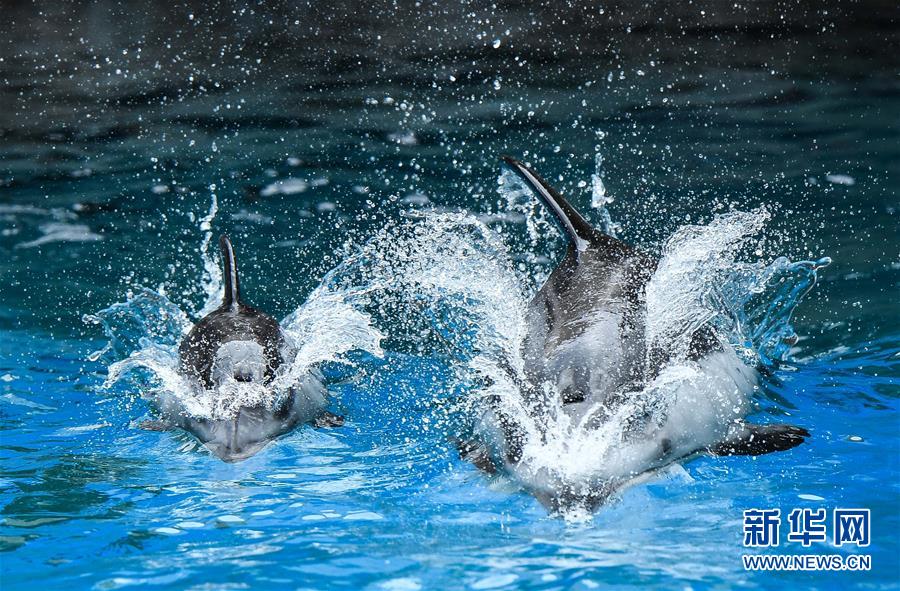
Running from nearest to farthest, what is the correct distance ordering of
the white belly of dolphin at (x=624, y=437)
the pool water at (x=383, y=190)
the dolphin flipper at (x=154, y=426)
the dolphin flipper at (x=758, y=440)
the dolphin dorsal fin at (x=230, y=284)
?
the white belly of dolphin at (x=624, y=437) → the dolphin flipper at (x=758, y=440) → the pool water at (x=383, y=190) → the dolphin flipper at (x=154, y=426) → the dolphin dorsal fin at (x=230, y=284)

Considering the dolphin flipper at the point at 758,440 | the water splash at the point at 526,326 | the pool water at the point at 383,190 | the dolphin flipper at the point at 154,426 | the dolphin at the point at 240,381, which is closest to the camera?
the water splash at the point at 526,326

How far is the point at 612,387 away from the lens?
197 inches

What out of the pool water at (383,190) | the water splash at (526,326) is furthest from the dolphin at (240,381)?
the water splash at (526,326)

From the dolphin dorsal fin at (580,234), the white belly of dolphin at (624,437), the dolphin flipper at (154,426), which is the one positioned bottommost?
the white belly of dolphin at (624,437)

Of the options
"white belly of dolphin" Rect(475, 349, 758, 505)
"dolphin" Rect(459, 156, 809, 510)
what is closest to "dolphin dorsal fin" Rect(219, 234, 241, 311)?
A: "dolphin" Rect(459, 156, 809, 510)

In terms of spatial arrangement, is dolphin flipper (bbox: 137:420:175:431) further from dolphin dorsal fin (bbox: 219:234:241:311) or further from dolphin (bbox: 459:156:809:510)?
dolphin (bbox: 459:156:809:510)

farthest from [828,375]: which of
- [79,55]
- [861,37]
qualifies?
[79,55]

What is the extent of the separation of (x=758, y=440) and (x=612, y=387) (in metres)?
1.00

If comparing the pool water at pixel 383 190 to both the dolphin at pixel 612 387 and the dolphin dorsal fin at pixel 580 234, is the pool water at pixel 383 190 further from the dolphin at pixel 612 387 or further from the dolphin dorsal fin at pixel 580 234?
the dolphin dorsal fin at pixel 580 234

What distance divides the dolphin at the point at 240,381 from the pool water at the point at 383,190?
0.17 metres

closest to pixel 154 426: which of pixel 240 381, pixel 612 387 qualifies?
pixel 240 381

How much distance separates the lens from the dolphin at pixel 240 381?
20.1 feet

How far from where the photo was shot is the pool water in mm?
5555

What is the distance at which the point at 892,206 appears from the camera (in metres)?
9.54
